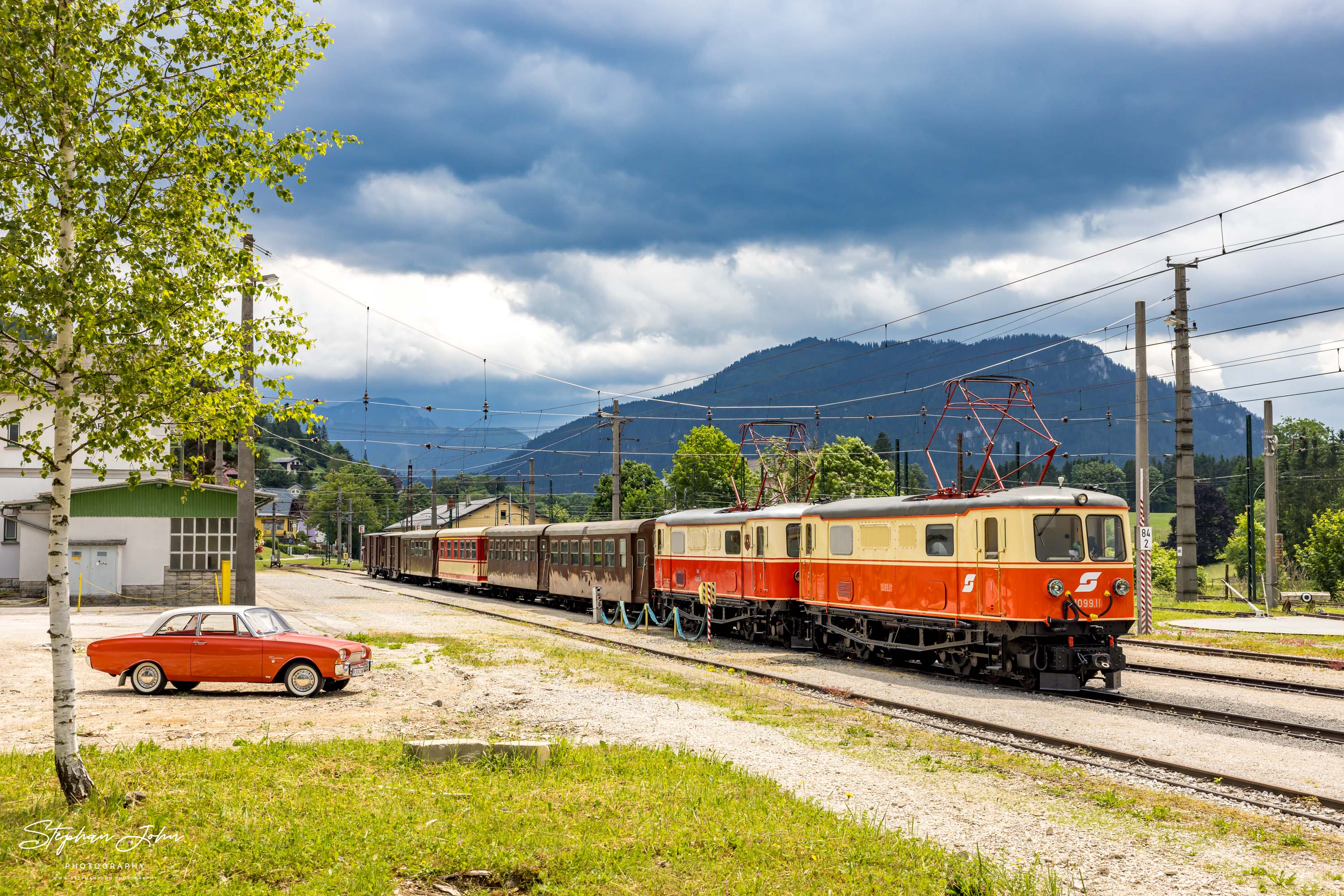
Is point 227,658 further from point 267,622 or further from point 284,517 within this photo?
point 284,517

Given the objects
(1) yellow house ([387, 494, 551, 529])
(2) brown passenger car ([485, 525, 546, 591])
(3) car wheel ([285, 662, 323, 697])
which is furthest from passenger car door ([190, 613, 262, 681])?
(1) yellow house ([387, 494, 551, 529])

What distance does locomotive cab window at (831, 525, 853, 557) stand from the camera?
22266 millimetres

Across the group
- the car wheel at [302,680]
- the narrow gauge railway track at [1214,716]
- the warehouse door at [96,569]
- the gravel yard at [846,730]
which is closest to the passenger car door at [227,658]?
the gravel yard at [846,730]

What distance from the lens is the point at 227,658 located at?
1609 cm

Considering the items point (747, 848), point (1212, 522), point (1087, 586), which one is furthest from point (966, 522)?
point (1212, 522)

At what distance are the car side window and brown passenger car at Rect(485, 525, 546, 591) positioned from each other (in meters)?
24.4

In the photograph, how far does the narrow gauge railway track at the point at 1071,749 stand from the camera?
10.1 meters

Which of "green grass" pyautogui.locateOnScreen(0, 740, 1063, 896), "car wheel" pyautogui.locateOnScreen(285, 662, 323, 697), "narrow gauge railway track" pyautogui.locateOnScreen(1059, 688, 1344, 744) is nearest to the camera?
"green grass" pyautogui.locateOnScreen(0, 740, 1063, 896)

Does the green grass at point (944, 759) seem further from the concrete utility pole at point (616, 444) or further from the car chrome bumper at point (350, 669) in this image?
the concrete utility pole at point (616, 444)

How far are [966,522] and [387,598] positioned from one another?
3231 centimetres

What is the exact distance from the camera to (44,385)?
918 cm

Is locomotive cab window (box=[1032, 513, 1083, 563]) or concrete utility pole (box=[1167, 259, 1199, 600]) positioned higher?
concrete utility pole (box=[1167, 259, 1199, 600])

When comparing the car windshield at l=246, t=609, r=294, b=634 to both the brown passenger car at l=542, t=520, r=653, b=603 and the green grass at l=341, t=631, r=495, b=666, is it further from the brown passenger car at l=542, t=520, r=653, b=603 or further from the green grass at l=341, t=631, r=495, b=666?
the brown passenger car at l=542, t=520, r=653, b=603

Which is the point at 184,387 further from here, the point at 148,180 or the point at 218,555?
the point at 218,555
